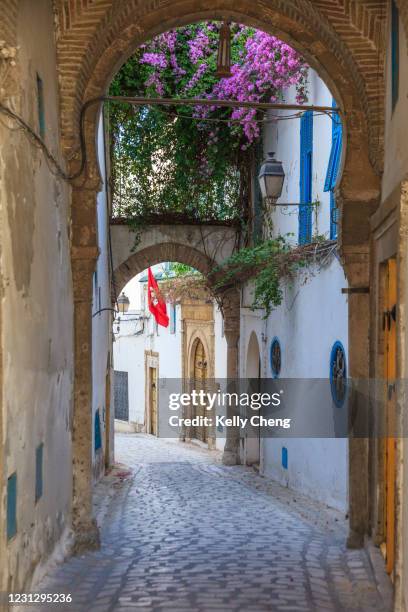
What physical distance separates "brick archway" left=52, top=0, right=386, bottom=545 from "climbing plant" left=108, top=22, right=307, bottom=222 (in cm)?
605

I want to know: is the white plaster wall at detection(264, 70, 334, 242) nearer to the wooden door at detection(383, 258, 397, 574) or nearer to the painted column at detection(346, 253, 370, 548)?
the painted column at detection(346, 253, 370, 548)

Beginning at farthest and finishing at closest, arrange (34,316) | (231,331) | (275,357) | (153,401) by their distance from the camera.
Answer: (153,401), (231,331), (275,357), (34,316)

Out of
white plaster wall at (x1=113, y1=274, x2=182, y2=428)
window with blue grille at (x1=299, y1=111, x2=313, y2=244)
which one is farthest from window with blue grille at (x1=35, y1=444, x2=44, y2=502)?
white plaster wall at (x1=113, y1=274, x2=182, y2=428)

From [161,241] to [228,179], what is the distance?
5.75 feet

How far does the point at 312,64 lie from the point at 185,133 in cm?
873

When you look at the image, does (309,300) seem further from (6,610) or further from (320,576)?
(6,610)

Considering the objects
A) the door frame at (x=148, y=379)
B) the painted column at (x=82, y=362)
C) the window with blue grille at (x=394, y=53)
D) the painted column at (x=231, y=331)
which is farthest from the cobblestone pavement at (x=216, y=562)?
the door frame at (x=148, y=379)

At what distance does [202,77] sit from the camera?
50.3 ft

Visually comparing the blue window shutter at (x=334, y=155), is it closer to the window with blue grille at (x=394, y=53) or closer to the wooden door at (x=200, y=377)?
the window with blue grille at (x=394, y=53)

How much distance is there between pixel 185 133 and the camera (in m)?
16.3

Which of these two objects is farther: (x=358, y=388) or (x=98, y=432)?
(x=98, y=432)

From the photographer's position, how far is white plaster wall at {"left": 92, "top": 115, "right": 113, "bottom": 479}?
12727 mm

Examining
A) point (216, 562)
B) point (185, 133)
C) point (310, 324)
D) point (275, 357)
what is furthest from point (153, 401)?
point (216, 562)

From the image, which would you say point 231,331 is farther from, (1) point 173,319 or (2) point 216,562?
(2) point 216,562
